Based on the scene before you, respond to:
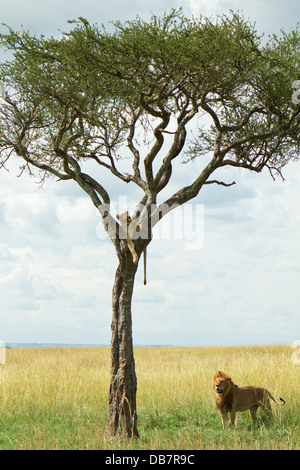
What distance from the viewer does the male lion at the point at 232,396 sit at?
1035 centimetres

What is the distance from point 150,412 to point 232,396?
3.01 metres

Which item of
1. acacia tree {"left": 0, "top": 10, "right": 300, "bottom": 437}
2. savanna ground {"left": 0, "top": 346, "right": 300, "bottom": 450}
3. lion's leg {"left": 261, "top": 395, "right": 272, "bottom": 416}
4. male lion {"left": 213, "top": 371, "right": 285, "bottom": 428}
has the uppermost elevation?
acacia tree {"left": 0, "top": 10, "right": 300, "bottom": 437}

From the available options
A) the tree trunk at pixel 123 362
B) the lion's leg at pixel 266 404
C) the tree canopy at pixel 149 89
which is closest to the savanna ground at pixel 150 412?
the lion's leg at pixel 266 404

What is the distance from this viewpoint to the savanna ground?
9.81m

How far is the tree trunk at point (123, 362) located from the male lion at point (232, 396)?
5.82 ft

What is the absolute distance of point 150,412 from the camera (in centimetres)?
1275

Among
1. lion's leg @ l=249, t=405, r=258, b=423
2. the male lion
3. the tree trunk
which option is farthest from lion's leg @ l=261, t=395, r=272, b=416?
the tree trunk

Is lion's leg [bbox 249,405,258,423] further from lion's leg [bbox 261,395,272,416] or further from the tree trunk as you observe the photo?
the tree trunk

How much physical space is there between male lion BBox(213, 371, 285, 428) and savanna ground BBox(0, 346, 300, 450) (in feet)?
1.39

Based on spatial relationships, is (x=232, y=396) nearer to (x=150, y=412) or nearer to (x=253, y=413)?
(x=253, y=413)

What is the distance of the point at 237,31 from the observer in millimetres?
11547
